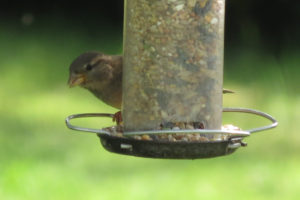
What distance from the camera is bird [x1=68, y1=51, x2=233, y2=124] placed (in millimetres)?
4017

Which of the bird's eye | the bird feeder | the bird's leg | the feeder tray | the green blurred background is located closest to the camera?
the feeder tray

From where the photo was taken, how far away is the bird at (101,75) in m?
4.02

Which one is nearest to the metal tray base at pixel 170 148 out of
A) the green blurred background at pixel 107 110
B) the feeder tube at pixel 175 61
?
the feeder tube at pixel 175 61

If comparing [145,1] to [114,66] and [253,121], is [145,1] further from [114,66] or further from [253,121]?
[253,121]

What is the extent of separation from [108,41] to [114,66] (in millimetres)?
7375

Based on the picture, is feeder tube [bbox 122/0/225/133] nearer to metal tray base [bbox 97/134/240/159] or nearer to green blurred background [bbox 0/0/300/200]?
metal tray base [bbox 97/134/240/159]

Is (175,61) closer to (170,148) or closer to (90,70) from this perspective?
(170,148)

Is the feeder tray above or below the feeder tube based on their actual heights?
below

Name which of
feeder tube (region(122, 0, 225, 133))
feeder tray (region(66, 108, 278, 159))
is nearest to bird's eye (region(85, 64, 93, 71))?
feeder tube (region(122, 0, 225, 133))

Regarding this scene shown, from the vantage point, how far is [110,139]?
3.46 meters

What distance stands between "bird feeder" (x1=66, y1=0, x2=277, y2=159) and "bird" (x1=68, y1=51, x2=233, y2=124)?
440 mm

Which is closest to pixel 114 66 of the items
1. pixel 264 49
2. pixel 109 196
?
pixel 109 196

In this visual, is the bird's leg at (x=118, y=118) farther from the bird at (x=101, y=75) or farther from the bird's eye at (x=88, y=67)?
the bird's eye at (x=88, y=67)

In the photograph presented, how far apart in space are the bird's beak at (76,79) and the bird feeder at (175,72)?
47 centimetres
